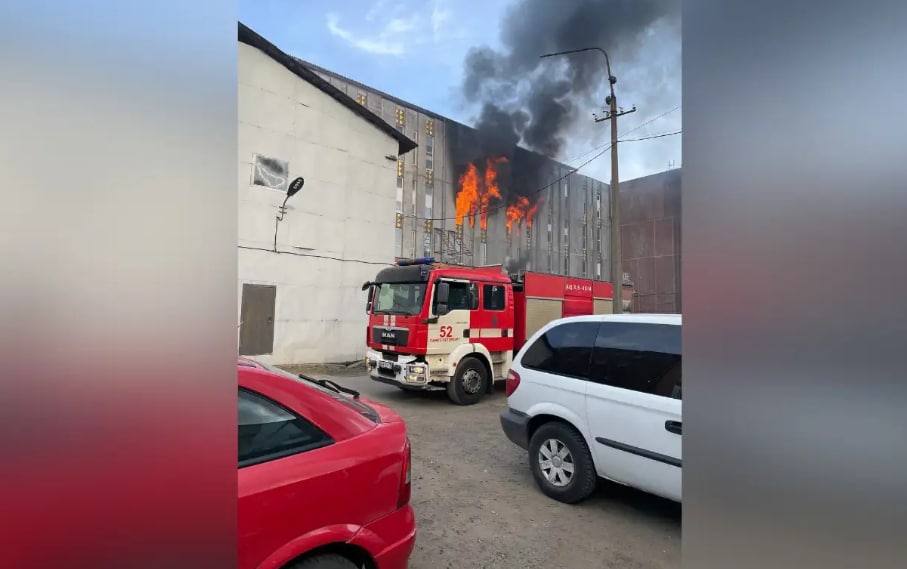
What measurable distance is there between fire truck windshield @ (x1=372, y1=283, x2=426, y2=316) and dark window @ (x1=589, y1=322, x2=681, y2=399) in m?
4.55

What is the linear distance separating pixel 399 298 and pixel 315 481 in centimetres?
666

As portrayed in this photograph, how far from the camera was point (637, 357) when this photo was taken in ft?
12.3

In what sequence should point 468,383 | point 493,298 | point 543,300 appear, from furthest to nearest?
point 543,300, point 493,298, point 468,383

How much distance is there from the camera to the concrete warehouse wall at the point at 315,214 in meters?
12.3

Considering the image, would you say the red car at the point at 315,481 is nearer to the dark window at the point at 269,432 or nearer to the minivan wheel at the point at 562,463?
the dark window at the point at 269,432

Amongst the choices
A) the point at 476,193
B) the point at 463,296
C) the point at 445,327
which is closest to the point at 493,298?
the point at 463,296

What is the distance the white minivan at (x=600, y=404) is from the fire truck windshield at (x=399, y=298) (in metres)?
3.78

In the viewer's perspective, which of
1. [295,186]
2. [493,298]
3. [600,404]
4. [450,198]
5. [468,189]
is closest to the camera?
[600,404]

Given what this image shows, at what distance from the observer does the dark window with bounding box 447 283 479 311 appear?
8539 mm

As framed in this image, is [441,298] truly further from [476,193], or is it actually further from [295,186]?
[476,193]
